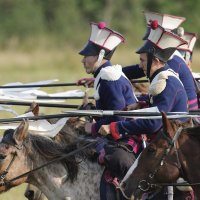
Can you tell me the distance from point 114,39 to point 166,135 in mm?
2178

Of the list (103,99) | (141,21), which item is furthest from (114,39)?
(141,21)

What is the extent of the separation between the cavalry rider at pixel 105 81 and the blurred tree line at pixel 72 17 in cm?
3279

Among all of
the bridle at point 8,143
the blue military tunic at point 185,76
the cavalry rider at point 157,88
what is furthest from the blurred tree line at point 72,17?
the cavalry rider at point 157,88

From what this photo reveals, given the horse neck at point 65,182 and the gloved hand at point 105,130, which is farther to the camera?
the horse neck at point 65,182

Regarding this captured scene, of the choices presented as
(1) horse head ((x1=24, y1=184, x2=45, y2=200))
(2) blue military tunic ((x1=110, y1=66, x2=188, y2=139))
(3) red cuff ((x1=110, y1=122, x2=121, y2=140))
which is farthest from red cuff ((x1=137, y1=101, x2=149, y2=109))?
(1) horse head ((x1=24, y1=184, x2=45, y2=200))

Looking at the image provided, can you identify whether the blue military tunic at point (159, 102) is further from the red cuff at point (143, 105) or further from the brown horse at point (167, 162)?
the brown horse at point (167, 162)

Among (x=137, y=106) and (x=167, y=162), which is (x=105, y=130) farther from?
(x=167, y=162)

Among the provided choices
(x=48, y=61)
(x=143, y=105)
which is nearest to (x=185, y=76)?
(x=143, y=105)

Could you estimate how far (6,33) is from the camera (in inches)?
1810

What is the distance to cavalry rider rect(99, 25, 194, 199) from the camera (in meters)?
8.32

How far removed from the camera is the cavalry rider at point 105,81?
8859 millimetres

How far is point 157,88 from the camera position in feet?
27.2

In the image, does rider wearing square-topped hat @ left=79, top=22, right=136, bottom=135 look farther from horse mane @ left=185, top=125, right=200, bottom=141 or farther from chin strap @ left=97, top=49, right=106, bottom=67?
horse mane @ left=185, top=125, right=200, bottom=141

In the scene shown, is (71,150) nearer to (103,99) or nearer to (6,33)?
(103,99)
